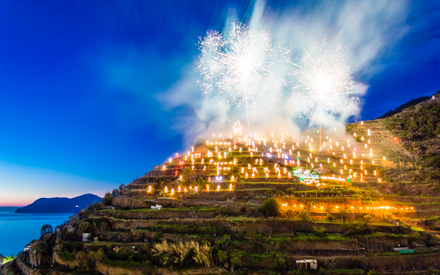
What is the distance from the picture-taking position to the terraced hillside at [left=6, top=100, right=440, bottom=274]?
21.7 meters

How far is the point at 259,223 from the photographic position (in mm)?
24922

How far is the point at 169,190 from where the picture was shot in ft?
119

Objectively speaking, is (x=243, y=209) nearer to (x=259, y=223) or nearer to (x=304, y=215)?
(x=259, y=223)

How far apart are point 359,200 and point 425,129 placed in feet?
106

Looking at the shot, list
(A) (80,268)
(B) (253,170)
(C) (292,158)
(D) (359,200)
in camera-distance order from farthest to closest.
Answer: (C) (292,158) < (B) (253,170) < (D) (359,200) < (A) (80,268)

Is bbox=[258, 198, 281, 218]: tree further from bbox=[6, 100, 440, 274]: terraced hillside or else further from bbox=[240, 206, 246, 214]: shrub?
bbox=[240, 206, 246, 214]: shrub

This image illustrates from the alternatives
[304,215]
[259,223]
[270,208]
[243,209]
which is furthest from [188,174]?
[304,215]

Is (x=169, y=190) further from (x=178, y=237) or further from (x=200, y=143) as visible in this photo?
(x=200, y=143)

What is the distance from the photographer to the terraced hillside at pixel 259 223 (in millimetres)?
21719

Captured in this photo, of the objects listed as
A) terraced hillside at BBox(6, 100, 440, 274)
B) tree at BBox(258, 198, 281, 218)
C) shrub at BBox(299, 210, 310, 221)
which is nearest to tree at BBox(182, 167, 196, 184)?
terraced hillside at BBox(6, 100, 440, 274)

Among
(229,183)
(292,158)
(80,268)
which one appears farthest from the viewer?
(292,158)

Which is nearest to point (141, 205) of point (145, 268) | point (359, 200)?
point (145, 268)

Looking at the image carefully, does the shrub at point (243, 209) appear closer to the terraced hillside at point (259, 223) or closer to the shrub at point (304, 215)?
the terraced hillside at point (259, 223)

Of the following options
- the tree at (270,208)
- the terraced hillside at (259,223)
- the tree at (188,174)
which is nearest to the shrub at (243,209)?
the terraced hillside at (259,223)
